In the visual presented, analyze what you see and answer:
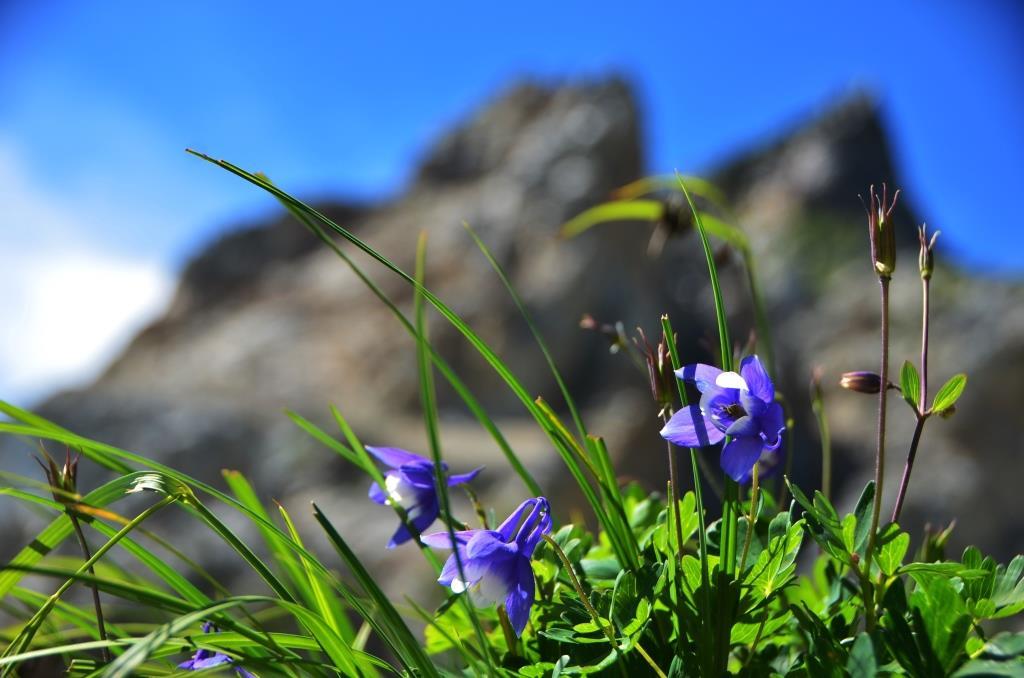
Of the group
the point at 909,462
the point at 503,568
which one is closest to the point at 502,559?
the point at 503,568

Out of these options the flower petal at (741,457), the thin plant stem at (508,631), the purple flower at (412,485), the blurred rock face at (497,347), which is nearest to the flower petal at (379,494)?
the purple flower at (412,485)

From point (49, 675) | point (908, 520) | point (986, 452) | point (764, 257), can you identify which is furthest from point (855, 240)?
point (49, 675)

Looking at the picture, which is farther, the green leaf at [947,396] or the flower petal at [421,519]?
the flower petal at [421,519]

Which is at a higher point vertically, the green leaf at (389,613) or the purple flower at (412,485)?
the purple flower at (412,485)

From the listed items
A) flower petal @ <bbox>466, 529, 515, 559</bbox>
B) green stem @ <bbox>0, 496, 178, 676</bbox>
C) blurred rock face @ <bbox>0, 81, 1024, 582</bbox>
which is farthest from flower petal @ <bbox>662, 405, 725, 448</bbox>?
blurred rock face @ <bbox>0, 81, 1024, 582</bbox>

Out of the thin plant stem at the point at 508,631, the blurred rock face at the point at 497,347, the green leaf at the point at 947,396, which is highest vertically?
the blurred rock face at the point at 497,347

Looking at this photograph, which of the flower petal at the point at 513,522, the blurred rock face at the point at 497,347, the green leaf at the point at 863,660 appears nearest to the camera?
the green leaf at the point at 863,660

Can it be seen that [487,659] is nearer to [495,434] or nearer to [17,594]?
[495,434]

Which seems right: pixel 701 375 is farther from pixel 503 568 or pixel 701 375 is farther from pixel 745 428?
pixel 503 568

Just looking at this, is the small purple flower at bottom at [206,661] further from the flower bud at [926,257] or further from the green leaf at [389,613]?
the flower bud at [926,257]
